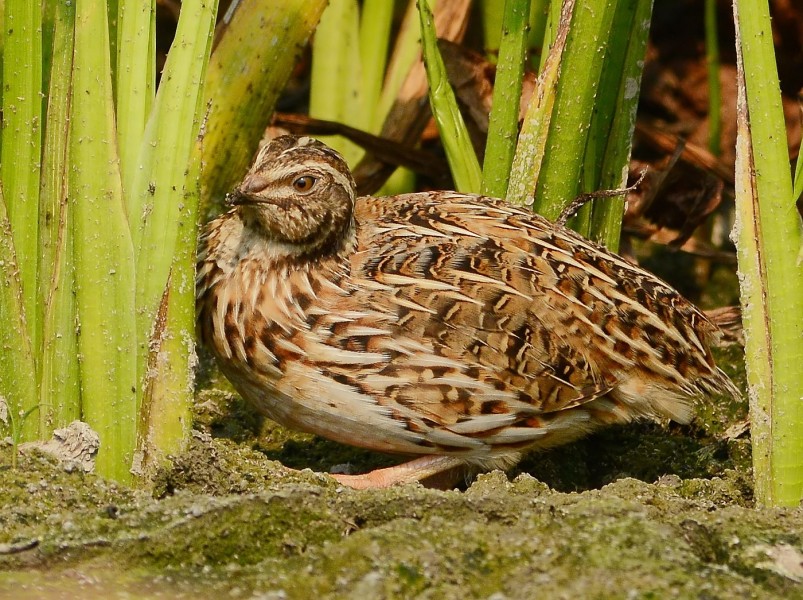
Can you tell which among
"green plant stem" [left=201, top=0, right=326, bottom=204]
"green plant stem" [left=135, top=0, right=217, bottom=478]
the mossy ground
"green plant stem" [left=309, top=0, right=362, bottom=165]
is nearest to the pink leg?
the mossy ground

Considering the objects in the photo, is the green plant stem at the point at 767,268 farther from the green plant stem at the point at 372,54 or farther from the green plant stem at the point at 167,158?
the green plant stem at the point at 372,54

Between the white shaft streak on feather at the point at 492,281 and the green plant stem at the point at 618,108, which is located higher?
the green plant stem at the point at 618,108

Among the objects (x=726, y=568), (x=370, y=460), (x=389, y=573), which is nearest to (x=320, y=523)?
(x=389, y=573)

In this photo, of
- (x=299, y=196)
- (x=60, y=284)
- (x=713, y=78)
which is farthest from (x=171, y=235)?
(x=713, y=78)

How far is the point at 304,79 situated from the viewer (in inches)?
358

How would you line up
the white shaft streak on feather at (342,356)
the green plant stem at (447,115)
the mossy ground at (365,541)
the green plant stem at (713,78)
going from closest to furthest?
the mossy ground at (365,541), the white shaft streak on feather at (342,356), the green plant stem at (447,115), the green plant stem at (713,78)

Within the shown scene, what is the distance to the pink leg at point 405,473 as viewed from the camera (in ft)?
16.2

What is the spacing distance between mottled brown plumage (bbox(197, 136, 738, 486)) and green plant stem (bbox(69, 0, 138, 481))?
75 centimetres

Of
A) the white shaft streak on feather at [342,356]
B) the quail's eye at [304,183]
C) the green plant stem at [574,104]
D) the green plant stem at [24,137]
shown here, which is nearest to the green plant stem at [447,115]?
the green plant stem at [574,104]

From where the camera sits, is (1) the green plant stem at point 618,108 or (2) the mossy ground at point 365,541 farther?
(1) the green plant stem at point 618,108

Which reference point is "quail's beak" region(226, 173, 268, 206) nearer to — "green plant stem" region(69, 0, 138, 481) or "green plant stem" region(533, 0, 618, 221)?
"green plant stem" region(69, 0, 138, 481)

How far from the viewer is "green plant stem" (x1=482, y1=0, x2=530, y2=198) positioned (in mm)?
4883

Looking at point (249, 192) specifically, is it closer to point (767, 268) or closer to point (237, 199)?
point (237, 199)

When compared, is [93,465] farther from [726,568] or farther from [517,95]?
[517,95]
